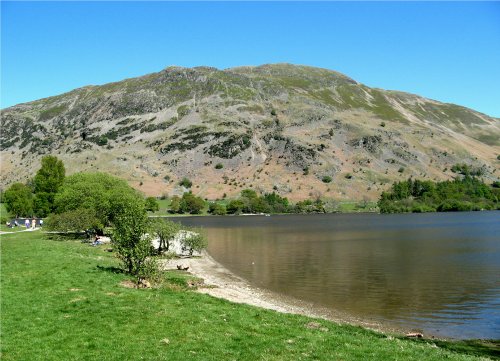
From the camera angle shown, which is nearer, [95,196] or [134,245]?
[134,245]

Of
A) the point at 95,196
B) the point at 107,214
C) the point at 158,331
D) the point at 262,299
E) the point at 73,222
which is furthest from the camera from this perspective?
the point at 95,196

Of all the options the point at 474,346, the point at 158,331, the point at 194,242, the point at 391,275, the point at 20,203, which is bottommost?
the point at 391,275

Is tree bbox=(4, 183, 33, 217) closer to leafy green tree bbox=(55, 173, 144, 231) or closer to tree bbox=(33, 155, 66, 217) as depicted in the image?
tree bbox=(33, 155, 66, 217)

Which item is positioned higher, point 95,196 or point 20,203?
point 95,196

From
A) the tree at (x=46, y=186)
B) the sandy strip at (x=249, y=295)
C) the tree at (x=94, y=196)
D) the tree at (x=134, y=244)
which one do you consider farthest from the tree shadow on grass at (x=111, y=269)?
the tree at (x=46, y=186)

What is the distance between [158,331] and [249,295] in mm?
18925

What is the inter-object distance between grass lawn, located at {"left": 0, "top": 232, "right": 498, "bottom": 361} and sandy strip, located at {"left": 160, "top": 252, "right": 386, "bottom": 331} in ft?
16.6

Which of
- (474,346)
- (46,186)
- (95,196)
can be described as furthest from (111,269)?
(46,186)

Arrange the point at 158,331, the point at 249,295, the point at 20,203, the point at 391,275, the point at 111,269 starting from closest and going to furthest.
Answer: the point at 158,331, the point at 111,269, the point at 249,295, the point at 391,275, the point at 20,203

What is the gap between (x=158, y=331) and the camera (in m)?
20.0

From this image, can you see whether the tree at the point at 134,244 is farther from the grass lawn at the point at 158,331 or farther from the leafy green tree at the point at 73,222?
the leafy green tree at the point at 73,222

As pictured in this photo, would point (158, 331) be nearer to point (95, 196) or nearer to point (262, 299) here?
point (262, 299)

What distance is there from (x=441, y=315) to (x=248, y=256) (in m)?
38.7

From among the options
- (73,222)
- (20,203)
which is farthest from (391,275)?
(20,203)
